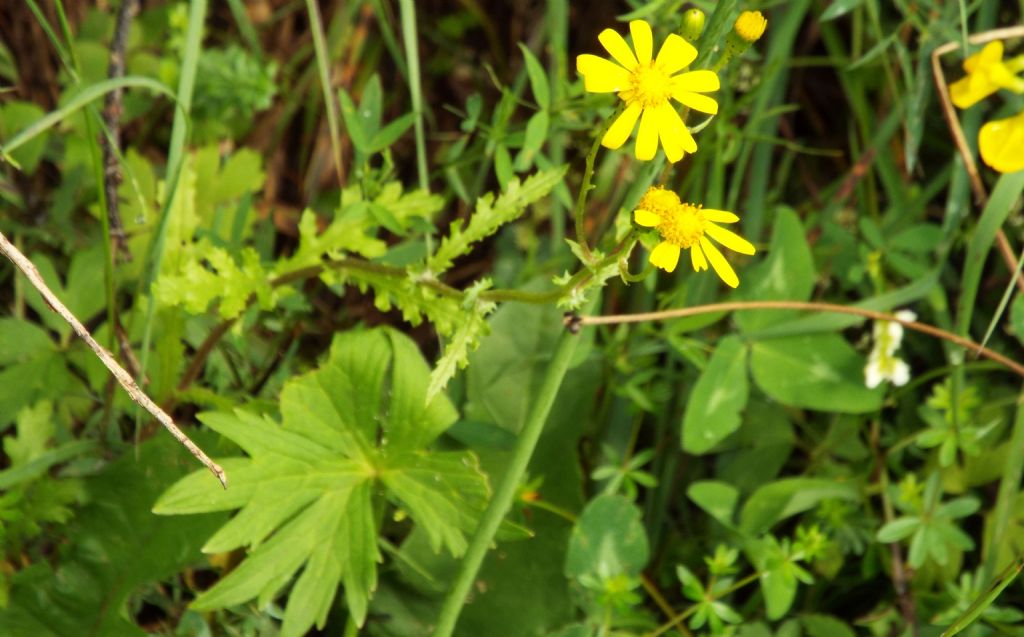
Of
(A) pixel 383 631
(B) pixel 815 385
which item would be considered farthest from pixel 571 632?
(B) pixel 815 385

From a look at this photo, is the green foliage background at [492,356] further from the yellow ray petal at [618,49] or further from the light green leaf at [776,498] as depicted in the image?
the yellow ray petal at [618,49]

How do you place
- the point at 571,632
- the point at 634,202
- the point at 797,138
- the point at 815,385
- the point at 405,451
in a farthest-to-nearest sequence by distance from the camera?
1. the point at 797,138
2. the point at 815,385
3. the point at 571,632
4. the point at 405,451
5. the point at 634,202

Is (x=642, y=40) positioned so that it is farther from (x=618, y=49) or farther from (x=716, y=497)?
(x=716, y=497)

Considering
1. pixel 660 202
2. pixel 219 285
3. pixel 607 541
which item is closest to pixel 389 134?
pixel 219 285

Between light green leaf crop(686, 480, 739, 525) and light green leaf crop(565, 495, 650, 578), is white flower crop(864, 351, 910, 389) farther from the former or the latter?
light green leaf crop(565, 495, 650, 578)

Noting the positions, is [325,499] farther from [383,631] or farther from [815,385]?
[815,385]
